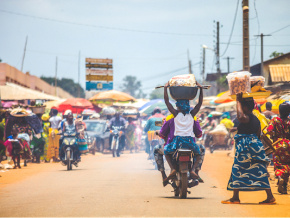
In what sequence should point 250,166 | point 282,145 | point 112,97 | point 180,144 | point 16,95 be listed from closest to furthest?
point 250,166 < point 180,144 < point 282,145 < point 16,95 < point 112,97

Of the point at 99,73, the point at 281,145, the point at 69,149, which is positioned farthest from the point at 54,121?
the point at 99,73

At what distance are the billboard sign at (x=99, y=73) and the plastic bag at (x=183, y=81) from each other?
135 ft

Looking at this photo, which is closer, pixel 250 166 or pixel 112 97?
pixel 250 166

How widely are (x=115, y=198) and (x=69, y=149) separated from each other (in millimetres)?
8354

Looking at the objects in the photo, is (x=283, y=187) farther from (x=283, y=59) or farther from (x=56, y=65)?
(x=56, y=65)

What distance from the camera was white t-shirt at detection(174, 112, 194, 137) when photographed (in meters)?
10.5

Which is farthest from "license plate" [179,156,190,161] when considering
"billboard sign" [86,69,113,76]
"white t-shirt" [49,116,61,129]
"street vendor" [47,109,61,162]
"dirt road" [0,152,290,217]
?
"billboard sign" [86,69,113,76]

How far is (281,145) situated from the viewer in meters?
11.3

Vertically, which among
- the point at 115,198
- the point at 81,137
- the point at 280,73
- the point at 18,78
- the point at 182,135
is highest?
the point at 18,78

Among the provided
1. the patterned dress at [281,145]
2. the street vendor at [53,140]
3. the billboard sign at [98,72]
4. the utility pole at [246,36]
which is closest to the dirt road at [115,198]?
the patterned dress at [281,145]

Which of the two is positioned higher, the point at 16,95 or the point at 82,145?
the point at 16,95

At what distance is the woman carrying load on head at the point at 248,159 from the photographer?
9227 mm

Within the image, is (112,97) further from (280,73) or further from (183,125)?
(183,125)

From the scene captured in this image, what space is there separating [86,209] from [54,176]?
747cm
